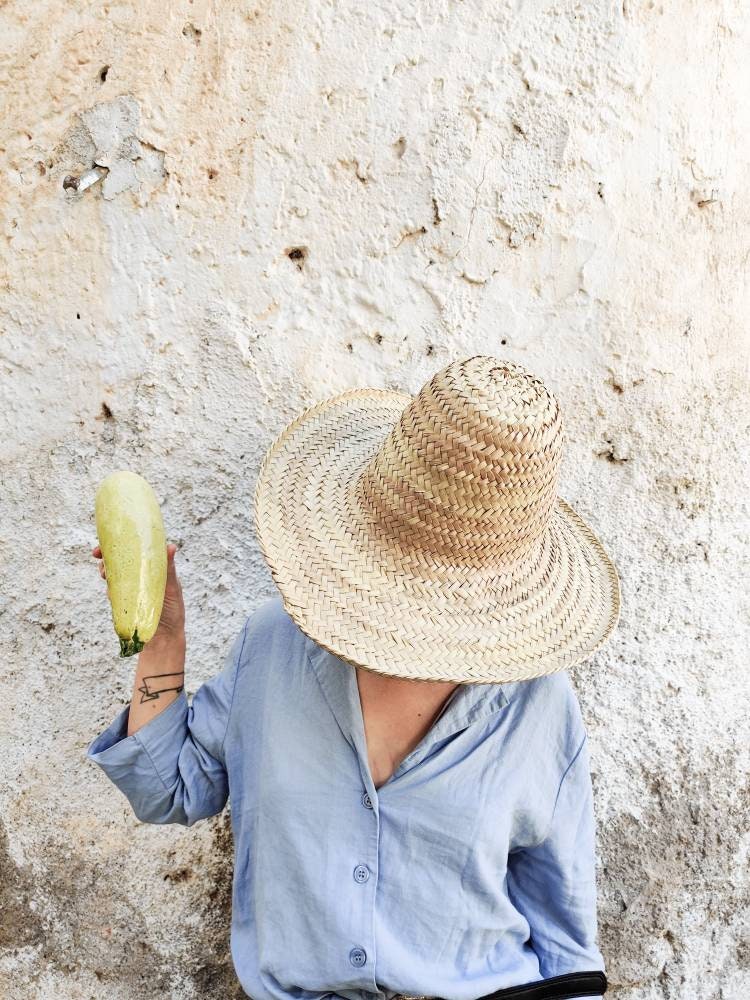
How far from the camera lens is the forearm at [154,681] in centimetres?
150

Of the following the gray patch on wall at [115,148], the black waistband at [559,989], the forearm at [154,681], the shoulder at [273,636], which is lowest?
the black waistband at [559,989]

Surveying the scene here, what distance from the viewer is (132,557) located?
1421 millimetres

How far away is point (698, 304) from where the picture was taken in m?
2.21

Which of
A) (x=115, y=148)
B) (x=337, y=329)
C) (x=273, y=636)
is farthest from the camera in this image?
(x=337, y=329)

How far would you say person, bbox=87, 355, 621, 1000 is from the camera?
1.33 m

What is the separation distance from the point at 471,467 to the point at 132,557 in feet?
1.96

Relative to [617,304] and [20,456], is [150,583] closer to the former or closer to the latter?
[20,456]

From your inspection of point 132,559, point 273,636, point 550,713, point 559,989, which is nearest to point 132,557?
point 132,559

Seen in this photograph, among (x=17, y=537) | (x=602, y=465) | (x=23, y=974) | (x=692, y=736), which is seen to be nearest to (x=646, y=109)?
(x=602, y=465)

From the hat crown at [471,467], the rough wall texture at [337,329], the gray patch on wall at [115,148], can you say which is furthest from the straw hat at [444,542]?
the gray patch on wall at [115,148]

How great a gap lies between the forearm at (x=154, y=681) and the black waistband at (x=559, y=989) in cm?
78

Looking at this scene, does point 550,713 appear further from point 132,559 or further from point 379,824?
point 132,559

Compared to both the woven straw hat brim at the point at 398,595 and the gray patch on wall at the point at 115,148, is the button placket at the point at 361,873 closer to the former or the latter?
the woven straw hat brim at the point at 398,595

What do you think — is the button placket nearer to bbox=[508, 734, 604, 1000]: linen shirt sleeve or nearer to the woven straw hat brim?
bbox=[508, 734, 604, 1000]: linen shirt sleeve
